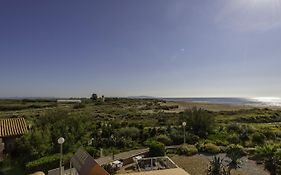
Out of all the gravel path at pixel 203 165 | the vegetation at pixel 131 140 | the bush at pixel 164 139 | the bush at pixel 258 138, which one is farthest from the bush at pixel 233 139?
the bush at pixel 164 139

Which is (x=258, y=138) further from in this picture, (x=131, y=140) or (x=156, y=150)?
(x=131, y=140)

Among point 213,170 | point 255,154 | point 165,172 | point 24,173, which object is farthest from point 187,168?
point 24,173

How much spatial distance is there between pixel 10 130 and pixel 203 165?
14.7 m

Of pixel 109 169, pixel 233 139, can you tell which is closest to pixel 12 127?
pixel 109 169

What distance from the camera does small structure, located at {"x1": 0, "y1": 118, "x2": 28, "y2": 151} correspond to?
2061 cm

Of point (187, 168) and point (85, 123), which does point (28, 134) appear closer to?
point (85, 123)

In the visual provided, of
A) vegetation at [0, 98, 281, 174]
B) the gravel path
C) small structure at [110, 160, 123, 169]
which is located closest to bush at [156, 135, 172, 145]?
vegetation at [0, 98, 281, 174]

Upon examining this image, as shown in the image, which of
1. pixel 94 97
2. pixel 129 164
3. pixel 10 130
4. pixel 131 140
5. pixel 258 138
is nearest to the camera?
pixel 129 164

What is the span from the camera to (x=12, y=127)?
70.6ft

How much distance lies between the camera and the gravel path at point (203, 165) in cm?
1461

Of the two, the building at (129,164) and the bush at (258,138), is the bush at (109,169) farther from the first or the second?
the bush at (258,138)

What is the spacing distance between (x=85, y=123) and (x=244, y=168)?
43.9ft

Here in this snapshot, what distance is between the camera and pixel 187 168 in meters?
15.6

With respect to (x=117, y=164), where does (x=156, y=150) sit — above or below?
above
